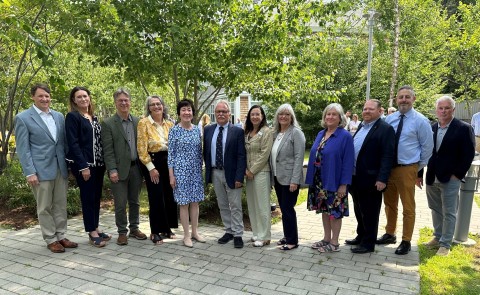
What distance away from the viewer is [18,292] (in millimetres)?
3635

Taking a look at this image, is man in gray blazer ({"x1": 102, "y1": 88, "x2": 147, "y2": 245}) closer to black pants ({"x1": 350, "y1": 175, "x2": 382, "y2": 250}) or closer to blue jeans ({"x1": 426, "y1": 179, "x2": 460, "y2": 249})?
black pants ({"x1": 350, "y1": 175, "x2": 382, "y2": 250})

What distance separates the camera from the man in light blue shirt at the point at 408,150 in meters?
4.62

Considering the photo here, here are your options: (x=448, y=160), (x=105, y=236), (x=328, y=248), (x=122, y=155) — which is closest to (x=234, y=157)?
(x=122, y=155)

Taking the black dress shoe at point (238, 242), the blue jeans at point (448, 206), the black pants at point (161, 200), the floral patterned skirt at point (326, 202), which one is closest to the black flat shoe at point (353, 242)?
the floral patterned skirt at point (326, 202)

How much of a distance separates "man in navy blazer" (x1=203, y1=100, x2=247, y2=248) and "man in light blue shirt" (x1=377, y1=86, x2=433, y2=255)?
Answer: 2.05 metres

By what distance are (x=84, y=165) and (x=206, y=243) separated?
1998 mm

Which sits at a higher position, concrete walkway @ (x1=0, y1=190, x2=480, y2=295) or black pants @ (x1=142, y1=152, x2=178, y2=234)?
black pants @ (x1=142, y1=152, x2=178, y2=234)

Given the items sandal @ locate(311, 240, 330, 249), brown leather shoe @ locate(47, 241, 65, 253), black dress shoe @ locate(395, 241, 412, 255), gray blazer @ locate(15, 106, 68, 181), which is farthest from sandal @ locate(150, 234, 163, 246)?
black dress shoe @ locate(395, 241, 412, 255)

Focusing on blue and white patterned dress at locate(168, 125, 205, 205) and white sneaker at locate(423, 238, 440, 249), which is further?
white sneaker at locate(423, 238, 440, 249)

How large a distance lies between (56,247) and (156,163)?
1.71 m

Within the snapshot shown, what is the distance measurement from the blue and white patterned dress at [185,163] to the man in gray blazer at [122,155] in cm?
56

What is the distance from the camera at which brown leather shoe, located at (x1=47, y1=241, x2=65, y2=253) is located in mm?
4711

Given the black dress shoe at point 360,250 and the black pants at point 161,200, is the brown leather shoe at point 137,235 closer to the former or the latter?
the black pants at point 161,200

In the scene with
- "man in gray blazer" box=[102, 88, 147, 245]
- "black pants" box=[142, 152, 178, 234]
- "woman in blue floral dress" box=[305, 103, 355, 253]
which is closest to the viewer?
"woman in blue floral dress" box=[305, 103, 355, 253]
